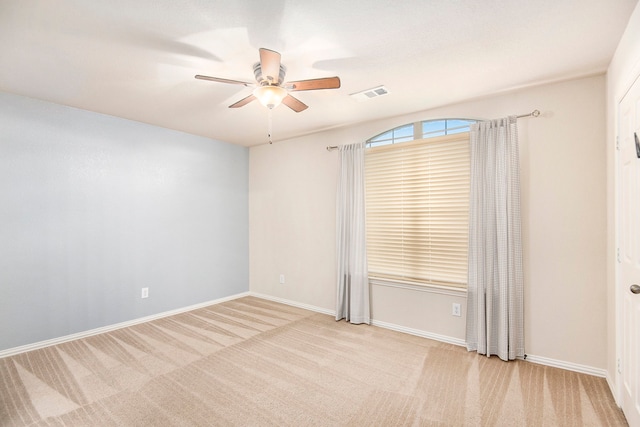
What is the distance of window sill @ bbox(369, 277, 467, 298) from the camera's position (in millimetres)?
3247

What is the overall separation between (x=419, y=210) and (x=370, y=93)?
4.67 feet

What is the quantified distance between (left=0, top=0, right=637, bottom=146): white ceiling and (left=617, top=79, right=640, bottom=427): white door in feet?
2.11

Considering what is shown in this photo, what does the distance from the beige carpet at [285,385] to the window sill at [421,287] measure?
21.5 inches

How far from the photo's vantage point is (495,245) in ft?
9.64

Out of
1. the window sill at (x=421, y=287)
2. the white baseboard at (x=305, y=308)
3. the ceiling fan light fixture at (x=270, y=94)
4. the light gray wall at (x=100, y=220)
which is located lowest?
the white baseboard at (x=305, y=308)

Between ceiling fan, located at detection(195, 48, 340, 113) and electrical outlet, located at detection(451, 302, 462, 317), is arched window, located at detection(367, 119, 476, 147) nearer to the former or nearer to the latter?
ceiling fan, located at detection(195, 48, 340, 113)

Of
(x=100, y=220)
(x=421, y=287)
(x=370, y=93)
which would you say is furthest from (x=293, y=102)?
(x=100, y=220)

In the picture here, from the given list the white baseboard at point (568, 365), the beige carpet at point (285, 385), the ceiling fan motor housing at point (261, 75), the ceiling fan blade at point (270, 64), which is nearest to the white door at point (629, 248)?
the beige carpet at point (285, 385)

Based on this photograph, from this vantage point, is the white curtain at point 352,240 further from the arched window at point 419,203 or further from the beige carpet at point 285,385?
the beige carpet at point 285,385

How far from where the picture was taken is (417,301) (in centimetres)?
352

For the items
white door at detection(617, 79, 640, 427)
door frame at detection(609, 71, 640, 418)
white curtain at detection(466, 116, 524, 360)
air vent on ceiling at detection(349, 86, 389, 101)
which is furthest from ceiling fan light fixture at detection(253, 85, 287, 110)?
door frame at detection(609, 71, 640, 418)

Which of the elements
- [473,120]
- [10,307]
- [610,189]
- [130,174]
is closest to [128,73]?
[130,174]

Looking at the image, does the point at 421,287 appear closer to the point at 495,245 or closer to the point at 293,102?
the point at 495,245

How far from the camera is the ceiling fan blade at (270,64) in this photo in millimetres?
1891
